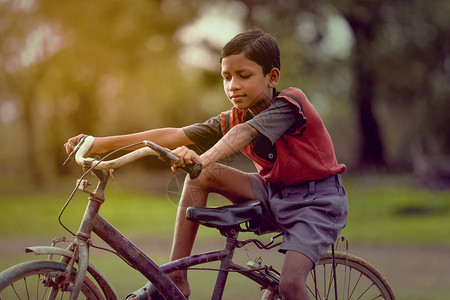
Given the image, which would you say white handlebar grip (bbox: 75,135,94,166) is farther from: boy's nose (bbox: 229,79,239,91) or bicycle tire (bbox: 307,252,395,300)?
bicycle tire (bbox: 307,252,395,300)

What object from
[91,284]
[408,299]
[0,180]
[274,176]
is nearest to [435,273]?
[408,299]

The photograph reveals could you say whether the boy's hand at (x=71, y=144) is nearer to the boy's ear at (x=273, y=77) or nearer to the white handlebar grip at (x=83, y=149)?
the white handlebar grip at (x=83, y=149)

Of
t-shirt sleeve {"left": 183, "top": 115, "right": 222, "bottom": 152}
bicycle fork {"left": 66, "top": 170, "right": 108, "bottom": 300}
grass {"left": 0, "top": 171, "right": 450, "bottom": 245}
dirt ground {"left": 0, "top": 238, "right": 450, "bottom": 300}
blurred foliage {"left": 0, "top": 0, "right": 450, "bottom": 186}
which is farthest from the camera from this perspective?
blurred foliage {"left": 0, "top": 0, "right": 450, "bottom": 186}

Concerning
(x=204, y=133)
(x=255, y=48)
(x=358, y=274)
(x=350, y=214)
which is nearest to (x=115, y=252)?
(x=204, y=133)

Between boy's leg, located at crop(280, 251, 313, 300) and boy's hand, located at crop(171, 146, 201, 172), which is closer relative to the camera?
boy's hand, located at crop(171, 146, 201, 172)

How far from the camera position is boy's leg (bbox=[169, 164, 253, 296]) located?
10.4 feet

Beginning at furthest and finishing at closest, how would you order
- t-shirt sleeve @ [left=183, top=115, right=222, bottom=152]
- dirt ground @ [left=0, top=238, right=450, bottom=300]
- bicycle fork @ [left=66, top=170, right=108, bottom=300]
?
dirt ground @ [left=0, top=238, right=450, bottom=300], t-shirt sleeve @ [left=183, top=115, right=222, bottom=152], bicycle fork @ [left=66, top=170, right=108, bottom=300]

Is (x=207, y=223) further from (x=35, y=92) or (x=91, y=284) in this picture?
(x=35, y=92)

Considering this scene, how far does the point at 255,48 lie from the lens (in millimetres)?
3154

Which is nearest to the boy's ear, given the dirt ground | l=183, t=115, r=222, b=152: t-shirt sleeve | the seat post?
l=183, t=115, r=222, b=152: t-shirt sleeve

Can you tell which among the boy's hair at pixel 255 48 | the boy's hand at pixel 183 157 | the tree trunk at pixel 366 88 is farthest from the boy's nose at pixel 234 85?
the tree trunk at pixel 366 88

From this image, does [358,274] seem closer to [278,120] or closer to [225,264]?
[225,264]

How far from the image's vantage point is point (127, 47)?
23.0m

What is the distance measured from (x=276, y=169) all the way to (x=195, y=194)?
404 millimetres
